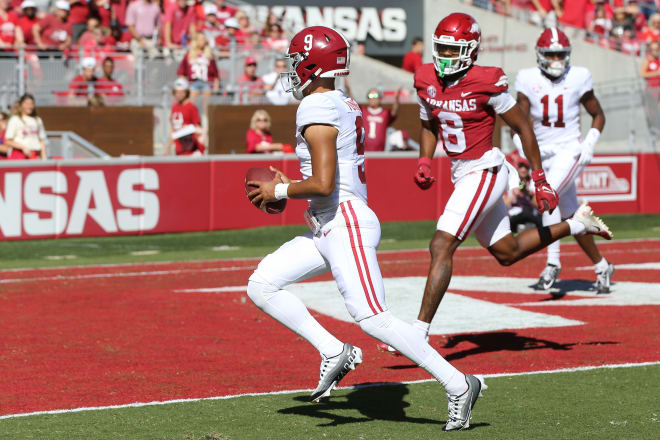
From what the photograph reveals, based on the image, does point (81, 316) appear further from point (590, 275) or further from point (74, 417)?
point (590, 275)

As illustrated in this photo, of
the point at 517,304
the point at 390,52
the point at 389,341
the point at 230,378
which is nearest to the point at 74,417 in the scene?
the point at 230,378

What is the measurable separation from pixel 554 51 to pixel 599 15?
17.2m

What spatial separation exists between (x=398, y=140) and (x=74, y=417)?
11930 mm

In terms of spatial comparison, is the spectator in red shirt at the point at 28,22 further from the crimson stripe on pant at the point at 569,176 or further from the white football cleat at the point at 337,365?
the white football cleat at the point at 337,365

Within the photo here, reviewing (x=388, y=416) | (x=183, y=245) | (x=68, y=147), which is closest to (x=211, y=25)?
(x=68, y=147)

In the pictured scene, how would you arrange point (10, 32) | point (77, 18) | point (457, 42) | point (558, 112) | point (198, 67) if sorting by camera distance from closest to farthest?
point (457, 42) → point (558, 112) → point (198, 67) → point (10, 32) → point (77, 18)

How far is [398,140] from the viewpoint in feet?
57.7

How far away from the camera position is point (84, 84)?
1783 centimetres

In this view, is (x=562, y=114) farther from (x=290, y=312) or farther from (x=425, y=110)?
(x=290, y=312)

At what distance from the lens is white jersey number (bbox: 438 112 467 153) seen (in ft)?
24.7

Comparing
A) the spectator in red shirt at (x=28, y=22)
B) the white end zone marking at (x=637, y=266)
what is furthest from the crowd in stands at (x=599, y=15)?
the white end zone marking at (x=637, y=266)

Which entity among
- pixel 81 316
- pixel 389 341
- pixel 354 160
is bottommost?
pixel 81 316

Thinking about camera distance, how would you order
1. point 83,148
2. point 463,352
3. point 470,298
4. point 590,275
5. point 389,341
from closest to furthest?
point 389,341 → point 463,352 → point 470,298 → point 590,275 → point 83,148

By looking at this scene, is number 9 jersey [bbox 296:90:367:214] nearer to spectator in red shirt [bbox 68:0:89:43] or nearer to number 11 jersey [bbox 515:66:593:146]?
number 11 jersey [bbox 515:66:593:146]
